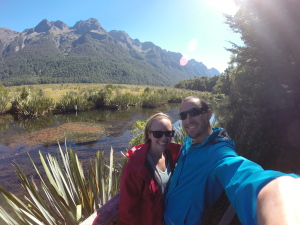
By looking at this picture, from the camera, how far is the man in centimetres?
88

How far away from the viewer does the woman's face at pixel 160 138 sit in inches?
71.4

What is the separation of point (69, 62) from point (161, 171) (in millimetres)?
172996

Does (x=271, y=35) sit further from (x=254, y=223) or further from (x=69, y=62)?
(x=69, y=62)

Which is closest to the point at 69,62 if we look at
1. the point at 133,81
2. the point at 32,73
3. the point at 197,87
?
the point at 32,73

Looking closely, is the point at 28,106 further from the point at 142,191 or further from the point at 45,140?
the point at 142,191

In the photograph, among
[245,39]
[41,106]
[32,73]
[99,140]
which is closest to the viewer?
[245,39]

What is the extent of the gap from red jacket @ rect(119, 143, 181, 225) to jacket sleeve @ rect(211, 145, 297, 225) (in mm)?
530

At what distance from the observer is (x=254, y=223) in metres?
0.70

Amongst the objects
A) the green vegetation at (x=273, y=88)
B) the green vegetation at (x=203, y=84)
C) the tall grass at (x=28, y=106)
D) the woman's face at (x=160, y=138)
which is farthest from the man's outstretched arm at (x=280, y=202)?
the green vegetation at (x=203, y=84)

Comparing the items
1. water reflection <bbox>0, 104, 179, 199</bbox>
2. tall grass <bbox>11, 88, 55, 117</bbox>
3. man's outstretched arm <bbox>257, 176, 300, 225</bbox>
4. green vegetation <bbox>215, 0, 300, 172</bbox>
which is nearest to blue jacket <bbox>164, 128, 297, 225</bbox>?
man's outstretched arm <bbox>257, 176, 300, 225</bbox>

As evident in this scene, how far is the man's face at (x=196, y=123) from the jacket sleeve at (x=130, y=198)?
24.5 inches

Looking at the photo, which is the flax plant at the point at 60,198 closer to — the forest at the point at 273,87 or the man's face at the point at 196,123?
the man's face at the point at 196,123

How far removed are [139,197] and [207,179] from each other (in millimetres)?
555

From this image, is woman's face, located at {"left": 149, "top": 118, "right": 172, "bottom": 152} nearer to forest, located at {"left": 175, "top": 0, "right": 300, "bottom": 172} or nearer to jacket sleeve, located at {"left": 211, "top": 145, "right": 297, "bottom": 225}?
jacket sleeve, located at {"left": 211, "top": 145, "right": 297, "bottom": 225}
